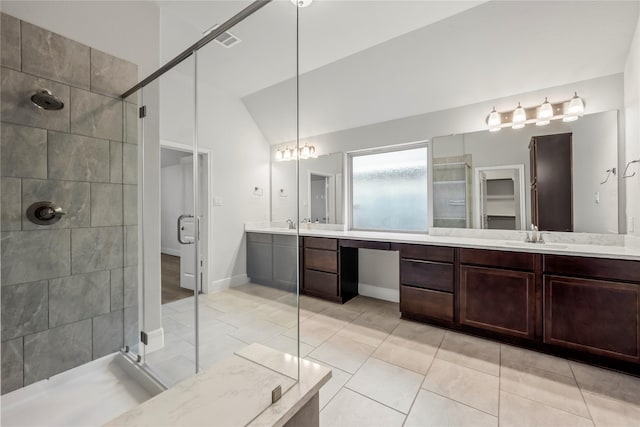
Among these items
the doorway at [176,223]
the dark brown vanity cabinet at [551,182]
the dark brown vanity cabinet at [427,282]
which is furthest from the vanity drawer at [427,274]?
the doorway at [176,223]

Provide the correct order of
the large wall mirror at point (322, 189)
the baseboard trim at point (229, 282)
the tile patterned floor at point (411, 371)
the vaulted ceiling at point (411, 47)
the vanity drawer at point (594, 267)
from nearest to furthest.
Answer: the tile patterned floor at point (411, 371), the vanity drawer at point (594, 267), the vaulted ceiling at point (411, 47), the baseboard trim at point (229, 282), the large wall mirror at point (322, 189)

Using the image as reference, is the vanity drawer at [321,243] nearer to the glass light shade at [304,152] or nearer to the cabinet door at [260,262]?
the cabinet door at [260,262]

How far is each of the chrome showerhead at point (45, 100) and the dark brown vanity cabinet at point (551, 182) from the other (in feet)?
12.6

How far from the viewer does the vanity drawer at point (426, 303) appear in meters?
2.47

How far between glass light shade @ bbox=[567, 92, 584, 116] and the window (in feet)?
4.22

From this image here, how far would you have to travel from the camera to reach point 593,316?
1886 millimetres

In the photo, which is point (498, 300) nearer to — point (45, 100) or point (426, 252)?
point (426, 252)

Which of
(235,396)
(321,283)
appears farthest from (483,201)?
(235,396)

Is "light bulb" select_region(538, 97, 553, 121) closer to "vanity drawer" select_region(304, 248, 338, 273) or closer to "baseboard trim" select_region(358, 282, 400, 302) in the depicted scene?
"baseboard trim" select_region(358, 282, 400, 302)

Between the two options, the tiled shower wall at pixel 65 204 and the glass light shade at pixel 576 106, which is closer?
the tiled shower wall at pixel 65 204

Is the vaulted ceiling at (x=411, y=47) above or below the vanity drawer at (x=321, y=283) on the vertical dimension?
above

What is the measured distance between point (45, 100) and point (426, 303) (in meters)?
3.33

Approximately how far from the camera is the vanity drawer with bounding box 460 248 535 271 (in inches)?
83.5

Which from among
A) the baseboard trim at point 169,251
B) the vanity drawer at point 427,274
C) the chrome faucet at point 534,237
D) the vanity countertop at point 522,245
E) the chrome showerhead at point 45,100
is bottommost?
the vanity drawer at point 427,274
